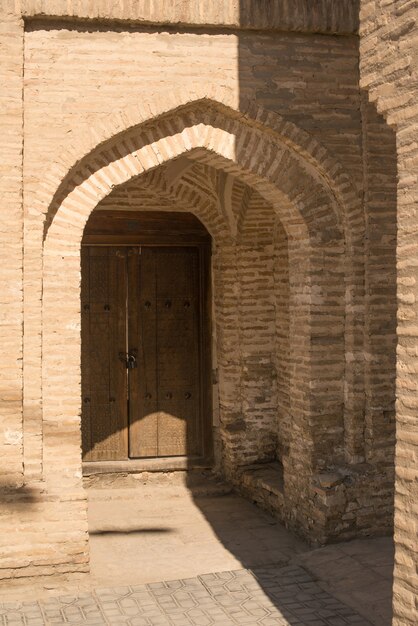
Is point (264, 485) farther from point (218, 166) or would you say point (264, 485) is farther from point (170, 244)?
point (218, 166)

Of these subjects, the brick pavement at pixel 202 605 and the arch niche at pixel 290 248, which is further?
the arch niche at pixel 290 248

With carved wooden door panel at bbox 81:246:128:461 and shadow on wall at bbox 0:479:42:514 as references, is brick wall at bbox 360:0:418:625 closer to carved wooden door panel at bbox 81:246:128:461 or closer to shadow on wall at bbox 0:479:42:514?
shadow on wall at bbox 0:479:42:514

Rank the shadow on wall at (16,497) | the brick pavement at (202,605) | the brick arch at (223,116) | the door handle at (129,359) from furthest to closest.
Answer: the door handle at (129,359)
the brick arch at (223,116)
the shadow on wall at (16,497)
the brick pavement at (202,605)

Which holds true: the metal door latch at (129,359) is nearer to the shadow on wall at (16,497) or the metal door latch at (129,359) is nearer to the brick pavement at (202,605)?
the shadow on wall at (16,497)

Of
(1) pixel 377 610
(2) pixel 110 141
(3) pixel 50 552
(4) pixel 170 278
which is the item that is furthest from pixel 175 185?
(1) pixel 377 610

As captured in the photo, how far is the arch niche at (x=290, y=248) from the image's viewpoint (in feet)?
20.8

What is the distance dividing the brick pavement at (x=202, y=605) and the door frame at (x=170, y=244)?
278cm

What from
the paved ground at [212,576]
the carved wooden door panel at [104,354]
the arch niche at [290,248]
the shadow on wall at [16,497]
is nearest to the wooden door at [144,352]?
the carved wooden door panel at [104,354]

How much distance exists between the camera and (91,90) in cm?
636

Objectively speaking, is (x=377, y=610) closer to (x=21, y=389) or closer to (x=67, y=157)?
(x=21, y=389)

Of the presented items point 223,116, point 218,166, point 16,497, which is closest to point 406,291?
point 223,116

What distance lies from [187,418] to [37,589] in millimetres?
3361

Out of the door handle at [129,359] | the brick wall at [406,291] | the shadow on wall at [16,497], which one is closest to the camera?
the brick wall at [406,291]

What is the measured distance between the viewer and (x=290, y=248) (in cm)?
723
